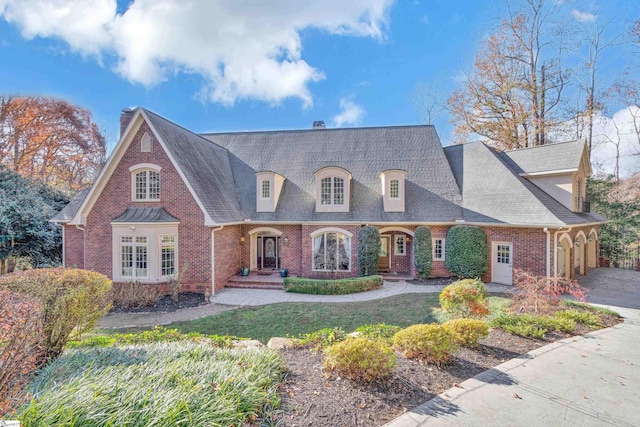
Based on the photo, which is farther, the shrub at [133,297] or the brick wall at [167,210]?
the brick wall at [167,210]

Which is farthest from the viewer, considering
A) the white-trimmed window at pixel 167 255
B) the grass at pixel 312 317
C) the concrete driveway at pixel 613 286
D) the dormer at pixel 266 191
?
the dormer at pixel 266 191

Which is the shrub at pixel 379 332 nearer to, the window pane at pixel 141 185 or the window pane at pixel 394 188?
the window pane at pixel 394 188

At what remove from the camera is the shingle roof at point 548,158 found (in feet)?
43.8

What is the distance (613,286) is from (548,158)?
6.42 metres

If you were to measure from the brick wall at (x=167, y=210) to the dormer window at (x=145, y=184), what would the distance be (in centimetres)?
20

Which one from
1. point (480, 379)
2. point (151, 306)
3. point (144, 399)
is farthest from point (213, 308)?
point (480, 379)

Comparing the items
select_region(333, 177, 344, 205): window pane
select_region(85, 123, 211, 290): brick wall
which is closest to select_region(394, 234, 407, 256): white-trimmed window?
select_region(333, 177, 344, 205): window pane

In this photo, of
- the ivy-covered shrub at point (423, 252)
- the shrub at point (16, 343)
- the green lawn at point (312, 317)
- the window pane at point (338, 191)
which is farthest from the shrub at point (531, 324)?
the window pane at point (338, 191)

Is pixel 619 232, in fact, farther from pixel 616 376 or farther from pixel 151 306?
pixel 151 306

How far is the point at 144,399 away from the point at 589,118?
29.9 m

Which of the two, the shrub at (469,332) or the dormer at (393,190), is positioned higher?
the dormer at (393,190)

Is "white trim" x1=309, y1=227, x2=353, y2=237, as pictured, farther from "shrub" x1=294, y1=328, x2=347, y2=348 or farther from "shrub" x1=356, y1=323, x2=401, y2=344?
"shrub" x1=294, y1=328, x2=347, y2=348

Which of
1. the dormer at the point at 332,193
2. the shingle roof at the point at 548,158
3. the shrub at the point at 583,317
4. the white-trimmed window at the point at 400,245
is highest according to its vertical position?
the shingle roof at the point at 548,158

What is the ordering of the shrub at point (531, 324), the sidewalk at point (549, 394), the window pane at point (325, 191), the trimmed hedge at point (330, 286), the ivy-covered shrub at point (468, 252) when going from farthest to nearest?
the window pane at point (325, 191)
the ivy-covered shrub at point (468, 252)
the trimmed hedge at point (330, 286)
the shrub at point (531, 324)
the sidewalk at point (549, 394)
